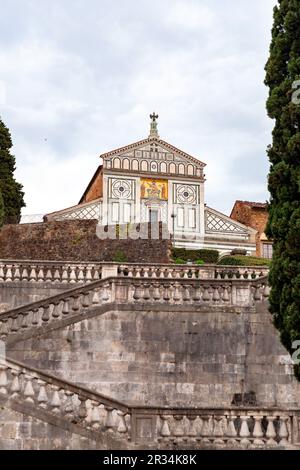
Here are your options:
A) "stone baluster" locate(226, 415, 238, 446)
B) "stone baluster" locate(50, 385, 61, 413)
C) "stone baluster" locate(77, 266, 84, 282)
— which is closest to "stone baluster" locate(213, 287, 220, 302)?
"stone baluster" locate(77, 266, 84, 282)

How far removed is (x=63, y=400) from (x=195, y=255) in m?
21.2

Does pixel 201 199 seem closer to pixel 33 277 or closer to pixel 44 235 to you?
pixel 44 235

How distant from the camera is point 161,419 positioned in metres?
14.5

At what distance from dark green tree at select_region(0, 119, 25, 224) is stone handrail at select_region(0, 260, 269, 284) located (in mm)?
11628

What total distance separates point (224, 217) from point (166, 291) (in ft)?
101

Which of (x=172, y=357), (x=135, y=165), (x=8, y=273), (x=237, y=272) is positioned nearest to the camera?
(x=172, y=357)

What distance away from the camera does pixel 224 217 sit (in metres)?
50.3

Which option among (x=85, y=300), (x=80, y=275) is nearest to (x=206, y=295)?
(x=85, y=300)

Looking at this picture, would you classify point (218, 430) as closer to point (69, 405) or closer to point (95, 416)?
point (95, 416)

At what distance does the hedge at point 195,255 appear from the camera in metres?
34.8

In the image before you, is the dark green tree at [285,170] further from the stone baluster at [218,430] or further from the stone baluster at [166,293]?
the stone baluster at [166,293]

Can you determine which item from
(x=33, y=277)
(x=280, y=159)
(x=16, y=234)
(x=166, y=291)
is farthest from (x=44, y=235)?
(x=280, y=159)

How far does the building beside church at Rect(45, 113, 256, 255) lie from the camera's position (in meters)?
49.3

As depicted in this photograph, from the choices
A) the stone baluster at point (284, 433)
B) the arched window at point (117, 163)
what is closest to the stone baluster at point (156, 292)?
the stone baluster at point (284, 433)
